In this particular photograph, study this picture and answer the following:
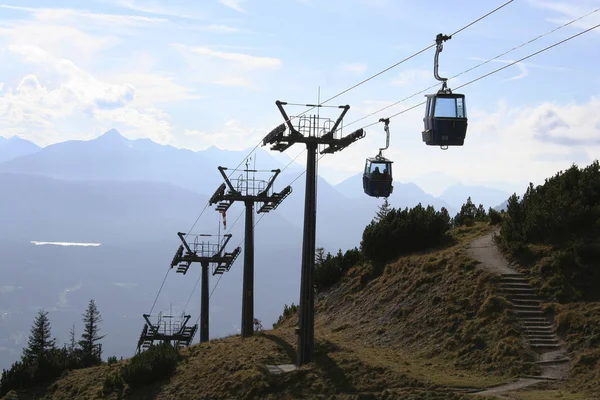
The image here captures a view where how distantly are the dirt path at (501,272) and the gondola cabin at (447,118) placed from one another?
7.55 metres

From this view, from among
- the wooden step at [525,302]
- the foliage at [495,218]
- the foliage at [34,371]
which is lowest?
the foliage at [34,371]

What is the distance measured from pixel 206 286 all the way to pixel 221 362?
57.1ft

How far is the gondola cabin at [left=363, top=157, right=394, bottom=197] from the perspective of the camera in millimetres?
31172

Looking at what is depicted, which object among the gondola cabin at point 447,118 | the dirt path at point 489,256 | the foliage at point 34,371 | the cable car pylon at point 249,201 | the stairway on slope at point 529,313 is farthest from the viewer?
the cable car pylon at point 249,201

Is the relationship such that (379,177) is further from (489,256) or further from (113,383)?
(113,383)

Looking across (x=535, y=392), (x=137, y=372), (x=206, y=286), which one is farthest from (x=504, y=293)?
(x=206, y=286)

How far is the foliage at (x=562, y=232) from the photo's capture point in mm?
30656

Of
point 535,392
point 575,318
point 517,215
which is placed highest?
point 517,215

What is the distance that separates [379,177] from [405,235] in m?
11.7

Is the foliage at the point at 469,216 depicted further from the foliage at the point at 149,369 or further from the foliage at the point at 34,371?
the foliage at the point at 34,371

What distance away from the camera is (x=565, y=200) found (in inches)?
1380

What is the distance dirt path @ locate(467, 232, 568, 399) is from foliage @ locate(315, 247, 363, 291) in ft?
28.2

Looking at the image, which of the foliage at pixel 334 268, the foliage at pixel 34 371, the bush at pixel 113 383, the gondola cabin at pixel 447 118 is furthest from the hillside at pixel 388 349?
the gondola cabin at pixel 447 118

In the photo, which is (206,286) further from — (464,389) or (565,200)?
(464,389)
